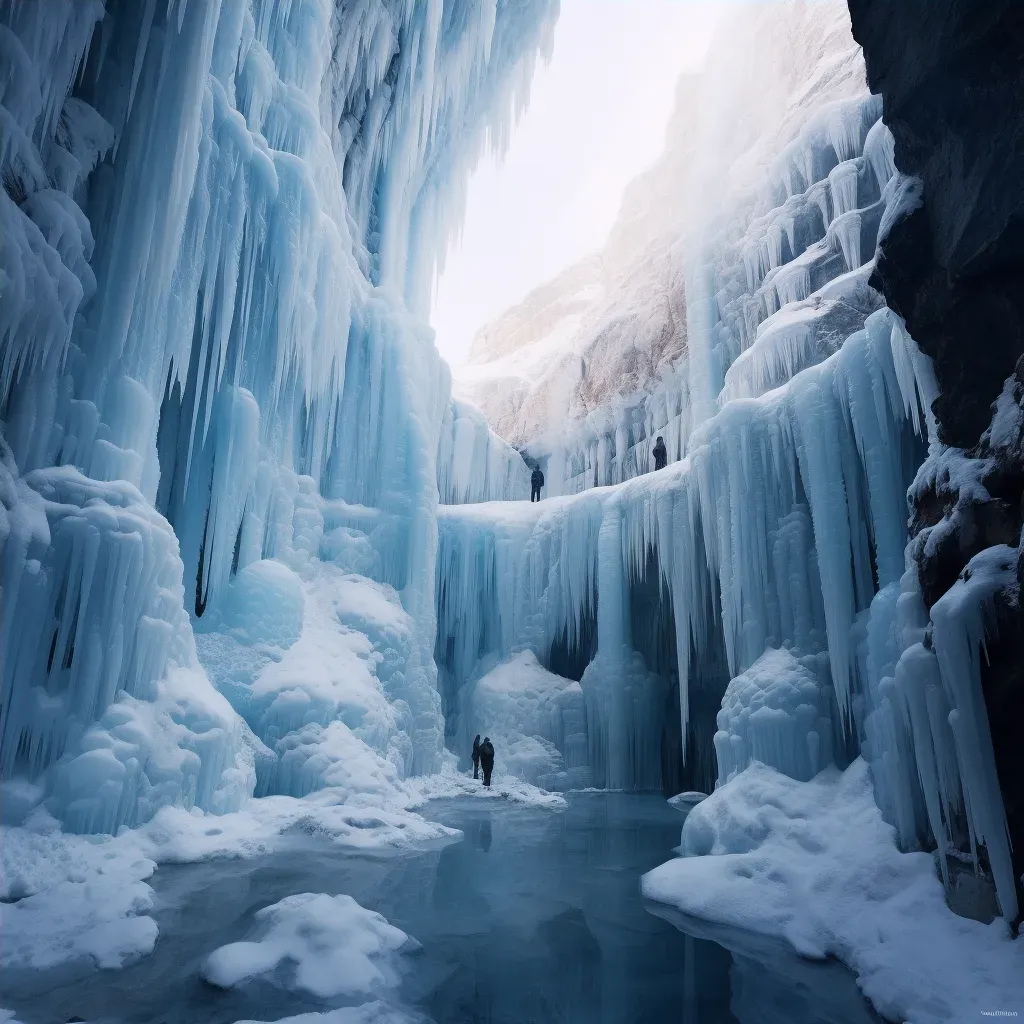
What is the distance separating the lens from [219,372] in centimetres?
809

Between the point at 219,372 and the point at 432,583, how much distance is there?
4.99m

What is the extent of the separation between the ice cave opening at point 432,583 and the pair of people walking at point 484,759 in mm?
118

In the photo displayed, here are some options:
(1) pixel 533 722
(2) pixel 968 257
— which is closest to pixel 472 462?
(1) pixel 533 722

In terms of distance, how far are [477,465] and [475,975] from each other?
49.8 ft

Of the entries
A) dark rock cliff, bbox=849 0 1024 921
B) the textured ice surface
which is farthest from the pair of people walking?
the textured ice surface

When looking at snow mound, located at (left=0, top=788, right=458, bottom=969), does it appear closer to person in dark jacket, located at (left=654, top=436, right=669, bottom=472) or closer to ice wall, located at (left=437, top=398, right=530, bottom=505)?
ice wall, located at (left=437, top=398, right=530, bottom=505)

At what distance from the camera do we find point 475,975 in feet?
11.1

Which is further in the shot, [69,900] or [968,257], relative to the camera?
[968,257]

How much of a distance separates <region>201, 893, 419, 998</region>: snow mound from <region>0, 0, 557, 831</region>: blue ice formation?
81.2 inches

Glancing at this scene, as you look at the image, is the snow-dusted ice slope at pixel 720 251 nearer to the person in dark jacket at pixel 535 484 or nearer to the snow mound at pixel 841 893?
the person in dark jacket at pixel 535 484

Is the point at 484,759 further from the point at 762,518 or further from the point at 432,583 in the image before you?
the point at 762,518

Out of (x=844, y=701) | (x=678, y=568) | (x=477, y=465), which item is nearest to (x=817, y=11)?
(x=477, y=465)

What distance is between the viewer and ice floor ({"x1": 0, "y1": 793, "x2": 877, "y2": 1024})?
2.96 m

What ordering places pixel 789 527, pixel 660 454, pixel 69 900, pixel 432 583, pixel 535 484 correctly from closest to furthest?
pixel 69 900
pixel 789 527
pixel 432 583
pixel 660 454
pixel 535 484
